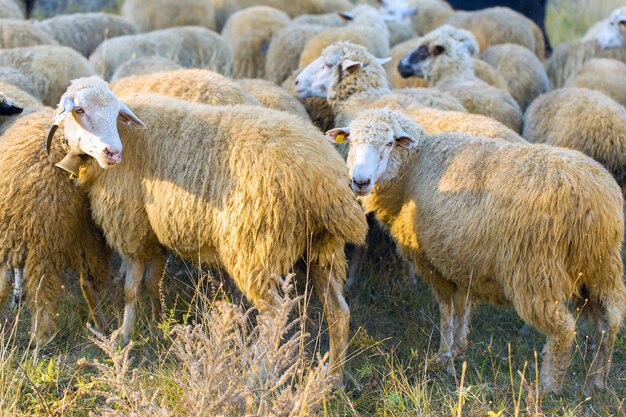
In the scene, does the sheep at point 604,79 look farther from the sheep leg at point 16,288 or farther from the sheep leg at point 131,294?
the sheep leg at point 16,288

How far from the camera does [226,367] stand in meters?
3.57

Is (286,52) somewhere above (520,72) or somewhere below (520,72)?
below

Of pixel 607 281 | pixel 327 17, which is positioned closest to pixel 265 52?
pixel 327 17

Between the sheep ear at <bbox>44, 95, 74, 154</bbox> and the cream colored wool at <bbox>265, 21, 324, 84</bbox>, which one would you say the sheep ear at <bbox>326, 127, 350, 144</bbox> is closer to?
the sheep ear at <bbox>44, 95, 74, 154</bbox>

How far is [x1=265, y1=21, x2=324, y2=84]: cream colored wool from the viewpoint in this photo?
361 inches

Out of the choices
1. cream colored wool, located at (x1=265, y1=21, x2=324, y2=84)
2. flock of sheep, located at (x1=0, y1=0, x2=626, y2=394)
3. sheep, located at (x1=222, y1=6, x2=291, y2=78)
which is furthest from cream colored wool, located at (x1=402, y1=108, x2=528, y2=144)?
sheep, located at (x1=222, y1=6, x2=291, y2=78)

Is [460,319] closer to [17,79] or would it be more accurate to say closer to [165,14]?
[17,79]

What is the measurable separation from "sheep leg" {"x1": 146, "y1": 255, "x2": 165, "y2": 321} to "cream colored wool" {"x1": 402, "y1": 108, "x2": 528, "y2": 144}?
6.29ft

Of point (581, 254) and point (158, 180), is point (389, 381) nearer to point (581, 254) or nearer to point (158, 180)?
point (581, 254)

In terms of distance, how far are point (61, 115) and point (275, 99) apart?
84.7 inches

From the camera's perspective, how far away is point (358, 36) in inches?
351

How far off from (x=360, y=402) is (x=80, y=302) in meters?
2.02

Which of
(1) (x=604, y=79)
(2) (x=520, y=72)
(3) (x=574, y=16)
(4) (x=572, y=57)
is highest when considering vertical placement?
(1) (x=604, y=79)

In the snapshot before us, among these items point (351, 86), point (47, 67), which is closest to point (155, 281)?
point (351, 86)
